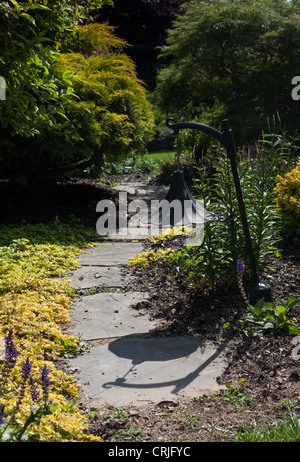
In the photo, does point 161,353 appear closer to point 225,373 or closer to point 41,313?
point 225,373

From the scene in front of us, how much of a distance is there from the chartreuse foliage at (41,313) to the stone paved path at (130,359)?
5.4 inches

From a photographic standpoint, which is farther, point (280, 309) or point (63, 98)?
point (63, 98)

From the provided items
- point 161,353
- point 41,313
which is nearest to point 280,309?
point 161,353

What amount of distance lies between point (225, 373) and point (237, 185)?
1.38 m

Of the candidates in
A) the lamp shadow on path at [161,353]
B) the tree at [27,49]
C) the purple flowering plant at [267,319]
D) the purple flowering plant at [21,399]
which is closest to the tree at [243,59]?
the tree at [27,49]

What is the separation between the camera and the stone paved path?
2.71 meters

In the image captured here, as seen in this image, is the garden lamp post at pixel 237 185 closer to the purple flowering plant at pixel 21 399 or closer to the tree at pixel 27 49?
the tree at pixel 27 49

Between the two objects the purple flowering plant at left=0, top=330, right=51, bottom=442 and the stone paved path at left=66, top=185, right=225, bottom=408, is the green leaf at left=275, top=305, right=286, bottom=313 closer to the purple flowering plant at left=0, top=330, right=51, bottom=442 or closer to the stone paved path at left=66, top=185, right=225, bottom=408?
the stone paved path at left=66, top=185, right=225, bottom=408

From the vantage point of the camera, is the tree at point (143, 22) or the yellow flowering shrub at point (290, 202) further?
the tree at point (143, 22)

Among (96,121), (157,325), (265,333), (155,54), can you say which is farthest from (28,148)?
(155,54)

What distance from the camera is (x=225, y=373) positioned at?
2.88 metres

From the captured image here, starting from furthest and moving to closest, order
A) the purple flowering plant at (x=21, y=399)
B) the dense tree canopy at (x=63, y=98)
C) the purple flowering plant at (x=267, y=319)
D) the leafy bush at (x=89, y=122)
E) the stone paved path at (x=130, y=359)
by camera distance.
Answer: the leafy bush at (x=89, y=122), the dense tree canopy at (x=63, y=98), the purple flowering plant at (x=267, y=319), the stone paved path at (x=130, y=359), the purple flowering plant at (x=21, y=399)

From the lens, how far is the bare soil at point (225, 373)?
2309 mm

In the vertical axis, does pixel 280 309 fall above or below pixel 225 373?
above
